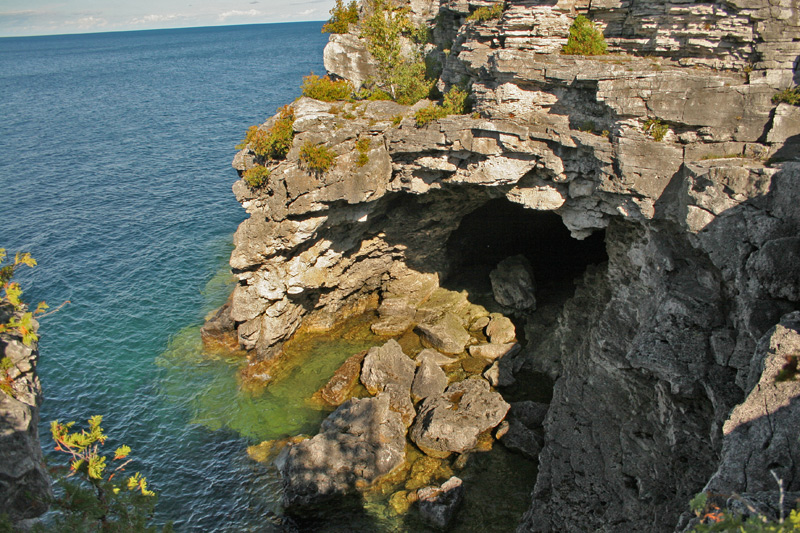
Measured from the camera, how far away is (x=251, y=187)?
2994 centimetres

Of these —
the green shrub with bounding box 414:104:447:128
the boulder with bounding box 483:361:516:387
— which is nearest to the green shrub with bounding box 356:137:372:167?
the green shrub with bounding box 414:104:447:128

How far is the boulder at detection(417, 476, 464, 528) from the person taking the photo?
872 inches

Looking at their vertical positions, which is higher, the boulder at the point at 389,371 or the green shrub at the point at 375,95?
the green shrub at the point at 375,95

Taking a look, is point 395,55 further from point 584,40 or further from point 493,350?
point 493,350

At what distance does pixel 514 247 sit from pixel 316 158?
18.3 m

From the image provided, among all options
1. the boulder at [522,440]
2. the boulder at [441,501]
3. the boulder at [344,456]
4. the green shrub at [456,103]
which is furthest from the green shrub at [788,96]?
the boulder at [344,456]

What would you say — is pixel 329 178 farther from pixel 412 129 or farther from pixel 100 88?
pixel 100 88

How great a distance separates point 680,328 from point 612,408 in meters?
5.45

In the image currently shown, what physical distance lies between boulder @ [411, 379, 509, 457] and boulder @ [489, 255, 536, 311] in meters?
7.94

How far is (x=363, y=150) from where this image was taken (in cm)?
2864

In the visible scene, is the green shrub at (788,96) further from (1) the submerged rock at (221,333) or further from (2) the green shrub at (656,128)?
(1) the submerged rock at (221,333)

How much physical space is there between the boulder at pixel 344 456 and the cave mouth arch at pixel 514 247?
46.2 feet

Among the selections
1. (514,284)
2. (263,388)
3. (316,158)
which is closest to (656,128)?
(514,284)

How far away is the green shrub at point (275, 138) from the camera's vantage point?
1147 inches
